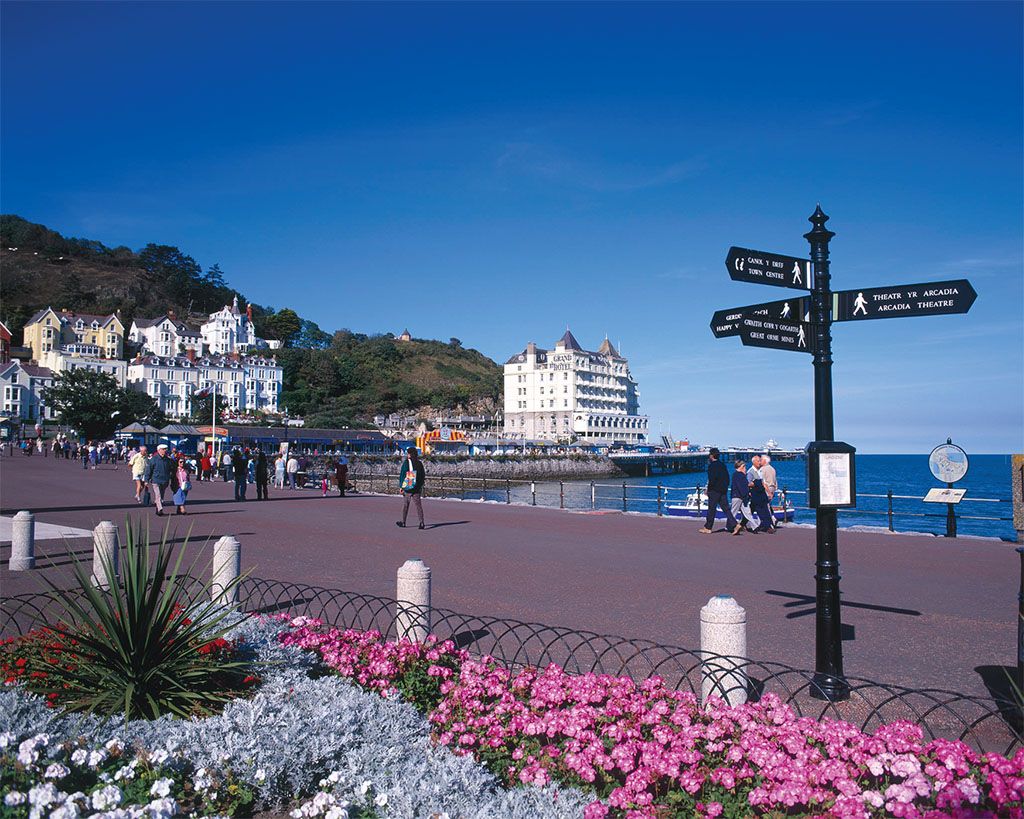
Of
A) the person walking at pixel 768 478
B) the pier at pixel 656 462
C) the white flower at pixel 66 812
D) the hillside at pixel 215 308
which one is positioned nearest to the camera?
the white flower at pixel 66 812

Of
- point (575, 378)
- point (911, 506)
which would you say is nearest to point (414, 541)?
point (911, 506)

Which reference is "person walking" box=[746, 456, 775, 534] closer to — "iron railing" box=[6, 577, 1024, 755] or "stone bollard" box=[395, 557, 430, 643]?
"iron railing" box=[6, 577, 1024, 755]

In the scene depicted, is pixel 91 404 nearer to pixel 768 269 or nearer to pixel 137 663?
pixel 137 663

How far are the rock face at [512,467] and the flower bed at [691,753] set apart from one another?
72.3m

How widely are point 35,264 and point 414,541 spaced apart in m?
193

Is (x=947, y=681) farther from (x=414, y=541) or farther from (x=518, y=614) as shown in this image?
(x=414, y=541)

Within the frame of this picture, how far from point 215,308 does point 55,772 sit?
197 m

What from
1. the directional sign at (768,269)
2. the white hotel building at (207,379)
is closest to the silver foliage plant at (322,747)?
the directional sign at (768,269)

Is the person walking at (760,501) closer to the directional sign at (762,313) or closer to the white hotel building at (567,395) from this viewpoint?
the directional sign at (762,313)

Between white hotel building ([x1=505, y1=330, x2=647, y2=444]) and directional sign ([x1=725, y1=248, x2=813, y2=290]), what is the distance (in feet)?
437

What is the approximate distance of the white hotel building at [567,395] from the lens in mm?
146250

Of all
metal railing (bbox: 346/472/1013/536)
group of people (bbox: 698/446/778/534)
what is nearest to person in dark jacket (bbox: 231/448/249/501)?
metal railing (bbox: 346/472/1013/536)

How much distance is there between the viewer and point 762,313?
6035mm

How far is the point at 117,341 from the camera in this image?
136 meters
